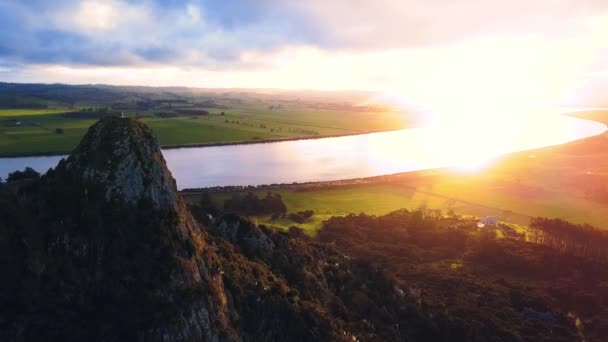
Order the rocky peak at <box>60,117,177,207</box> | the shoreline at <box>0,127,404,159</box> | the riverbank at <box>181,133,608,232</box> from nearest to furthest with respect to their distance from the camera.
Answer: the rocky peak at <box>60,117,177,207</box>, the riverbank at <box>181,133,608,232</box>, the shoreline at <box>0,127,404,159</box>

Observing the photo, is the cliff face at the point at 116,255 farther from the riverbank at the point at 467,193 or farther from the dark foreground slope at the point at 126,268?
the riverbank at the point at 467,193

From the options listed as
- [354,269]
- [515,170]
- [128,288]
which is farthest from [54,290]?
[515,170]

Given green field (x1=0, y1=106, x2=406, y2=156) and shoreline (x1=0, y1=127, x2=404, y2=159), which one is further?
green field (x1=0, y1=106, x2=406, y2=156)

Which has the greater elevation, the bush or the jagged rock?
the jagged rock

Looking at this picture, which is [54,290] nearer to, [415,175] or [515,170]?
[415,175]

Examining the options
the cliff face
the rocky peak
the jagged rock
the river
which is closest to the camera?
the cliff face

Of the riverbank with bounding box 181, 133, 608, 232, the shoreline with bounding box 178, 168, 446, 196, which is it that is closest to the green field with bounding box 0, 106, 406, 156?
the shoreline with bounding box 178, 168, 446, 196

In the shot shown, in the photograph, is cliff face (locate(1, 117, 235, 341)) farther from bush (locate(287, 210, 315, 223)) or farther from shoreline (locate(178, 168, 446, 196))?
shoreline (locate(178, 168, 446, 196))
